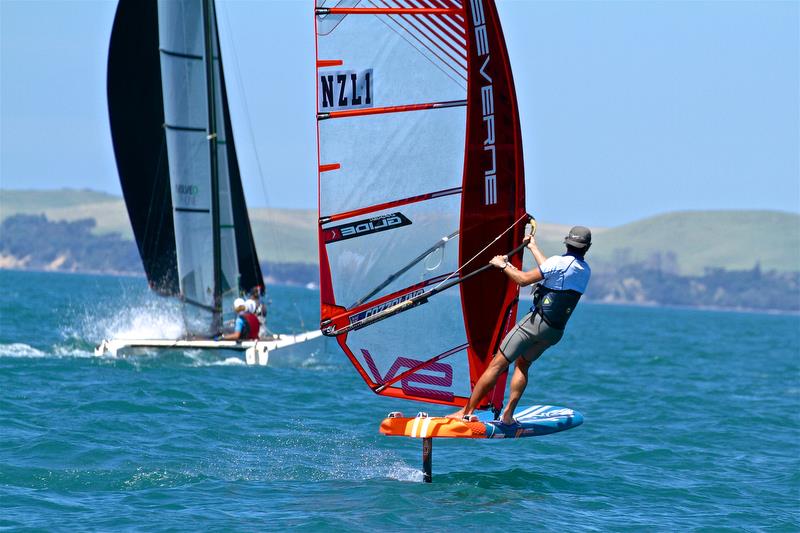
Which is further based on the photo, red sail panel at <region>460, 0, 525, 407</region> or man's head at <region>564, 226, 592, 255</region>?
red sail panel at <region>460, 0, 525, 407</region>

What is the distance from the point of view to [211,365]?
20562 millimetres

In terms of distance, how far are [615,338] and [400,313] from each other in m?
36.7

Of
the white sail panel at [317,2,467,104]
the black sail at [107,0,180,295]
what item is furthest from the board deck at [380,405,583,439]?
the black sail at [107,0,180,295]

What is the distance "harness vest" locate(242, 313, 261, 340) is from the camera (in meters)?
20.9

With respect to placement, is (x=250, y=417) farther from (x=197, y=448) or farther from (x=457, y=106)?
(x=457, y=106)

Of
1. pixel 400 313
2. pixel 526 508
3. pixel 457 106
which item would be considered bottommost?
pixel 526 508

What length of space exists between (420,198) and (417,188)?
0.28 ft

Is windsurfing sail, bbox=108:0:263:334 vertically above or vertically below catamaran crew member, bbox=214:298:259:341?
A: above

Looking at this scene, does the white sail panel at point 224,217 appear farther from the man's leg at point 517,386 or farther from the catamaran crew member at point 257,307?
the man's leg at point 517,386

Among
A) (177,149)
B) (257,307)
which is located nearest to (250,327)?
(257,307)

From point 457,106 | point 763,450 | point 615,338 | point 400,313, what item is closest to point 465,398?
point 400,313

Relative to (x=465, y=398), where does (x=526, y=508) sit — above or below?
below

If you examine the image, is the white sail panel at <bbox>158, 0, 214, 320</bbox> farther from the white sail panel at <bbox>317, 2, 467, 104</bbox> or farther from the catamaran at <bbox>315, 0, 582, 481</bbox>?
the white sail panel at <bbox>317, 2, 467, 104</bbox>

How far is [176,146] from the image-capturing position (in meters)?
22.0
